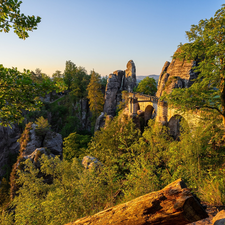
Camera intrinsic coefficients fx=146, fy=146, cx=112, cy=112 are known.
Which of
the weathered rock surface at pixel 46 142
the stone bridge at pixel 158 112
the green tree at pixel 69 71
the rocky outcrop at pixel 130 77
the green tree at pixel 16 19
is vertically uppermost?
the green tree at pixel 69 71

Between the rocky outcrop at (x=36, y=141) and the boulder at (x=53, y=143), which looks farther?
the boulder at (x=53, y=143)

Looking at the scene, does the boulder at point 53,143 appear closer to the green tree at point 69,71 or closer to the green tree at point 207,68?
the green tree at point 207,68

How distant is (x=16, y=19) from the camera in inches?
178

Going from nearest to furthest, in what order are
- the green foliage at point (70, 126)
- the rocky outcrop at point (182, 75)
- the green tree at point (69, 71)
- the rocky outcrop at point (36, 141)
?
the rocky outcrop at point (36, 141) < the rocky outcrop at point (182, 75) < the green foliage at point (70, 126) < the green tree at point (69, 71)

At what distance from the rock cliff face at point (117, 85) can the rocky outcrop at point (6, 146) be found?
74.6ft

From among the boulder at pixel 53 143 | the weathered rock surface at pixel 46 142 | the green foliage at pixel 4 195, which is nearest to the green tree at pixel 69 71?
the boulder at pixel 53 143

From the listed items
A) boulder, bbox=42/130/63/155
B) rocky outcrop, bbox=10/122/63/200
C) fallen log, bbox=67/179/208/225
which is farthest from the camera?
boulder, bbox=42/130/63/155

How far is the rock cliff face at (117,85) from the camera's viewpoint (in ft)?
140

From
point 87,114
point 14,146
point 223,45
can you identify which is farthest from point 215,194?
point 87,114

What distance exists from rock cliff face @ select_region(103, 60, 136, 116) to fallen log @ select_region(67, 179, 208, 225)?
1516 inches

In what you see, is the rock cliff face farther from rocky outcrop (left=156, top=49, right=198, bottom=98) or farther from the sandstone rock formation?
rocky outcrop (left=156, top=49, right=198, bottom=98)

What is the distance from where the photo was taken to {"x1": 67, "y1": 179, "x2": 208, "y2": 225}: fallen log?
2.56 metres

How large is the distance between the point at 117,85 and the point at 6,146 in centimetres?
3125

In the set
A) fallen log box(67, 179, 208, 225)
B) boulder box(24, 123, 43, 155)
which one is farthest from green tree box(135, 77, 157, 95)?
fallen log box(67, 179, 208, 225)
